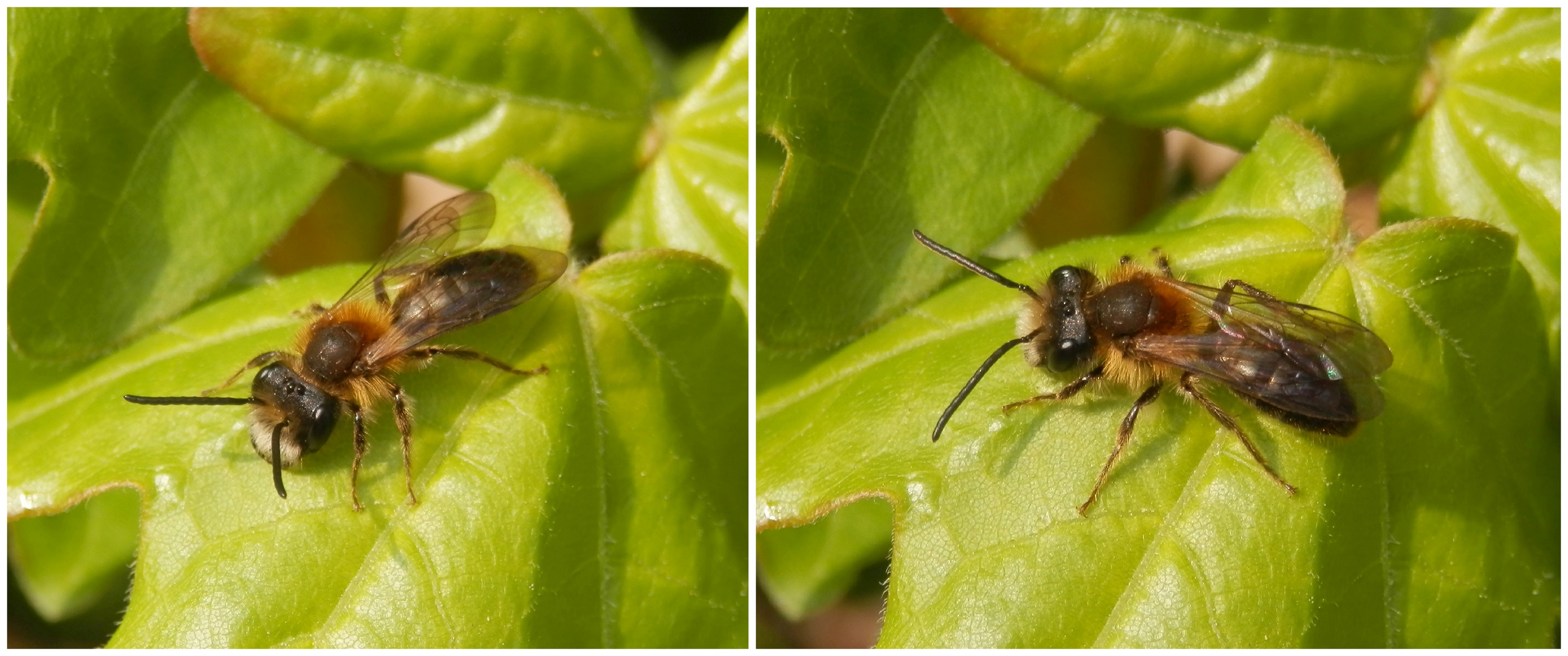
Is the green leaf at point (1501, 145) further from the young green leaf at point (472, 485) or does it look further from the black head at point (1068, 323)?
the young green leaf at point (472, 485)

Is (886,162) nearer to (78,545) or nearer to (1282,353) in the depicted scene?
(1282,353)

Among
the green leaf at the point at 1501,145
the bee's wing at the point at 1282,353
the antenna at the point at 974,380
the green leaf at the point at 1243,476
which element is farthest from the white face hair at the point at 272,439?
the green leaf at the point at 1501,145

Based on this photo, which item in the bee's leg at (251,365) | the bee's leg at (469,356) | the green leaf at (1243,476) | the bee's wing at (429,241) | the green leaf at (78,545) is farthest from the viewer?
the green leaf at (78,545)

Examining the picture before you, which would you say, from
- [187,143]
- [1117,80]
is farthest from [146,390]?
[1117,80]

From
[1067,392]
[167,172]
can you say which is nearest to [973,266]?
[1067,392]

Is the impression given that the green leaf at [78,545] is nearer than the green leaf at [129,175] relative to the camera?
No

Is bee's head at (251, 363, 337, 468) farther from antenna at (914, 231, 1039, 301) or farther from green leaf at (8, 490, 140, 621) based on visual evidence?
antenna at (914, 231, 1039, 301)

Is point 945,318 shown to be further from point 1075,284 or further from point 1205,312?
point 1205,312
